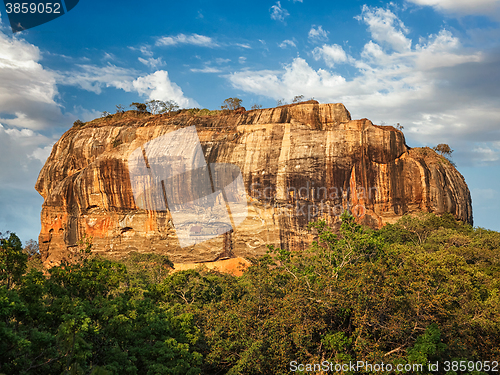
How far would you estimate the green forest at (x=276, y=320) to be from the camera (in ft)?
31.8

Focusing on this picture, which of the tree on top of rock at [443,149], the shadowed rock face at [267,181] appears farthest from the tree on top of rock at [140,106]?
the tree on top of rock at [443,149]

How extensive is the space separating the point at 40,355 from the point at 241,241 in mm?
25356

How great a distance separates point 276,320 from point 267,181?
20.1 meters

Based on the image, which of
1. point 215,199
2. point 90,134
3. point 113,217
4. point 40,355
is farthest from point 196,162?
point 40,355

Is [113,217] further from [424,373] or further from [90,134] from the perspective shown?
[424,373]
